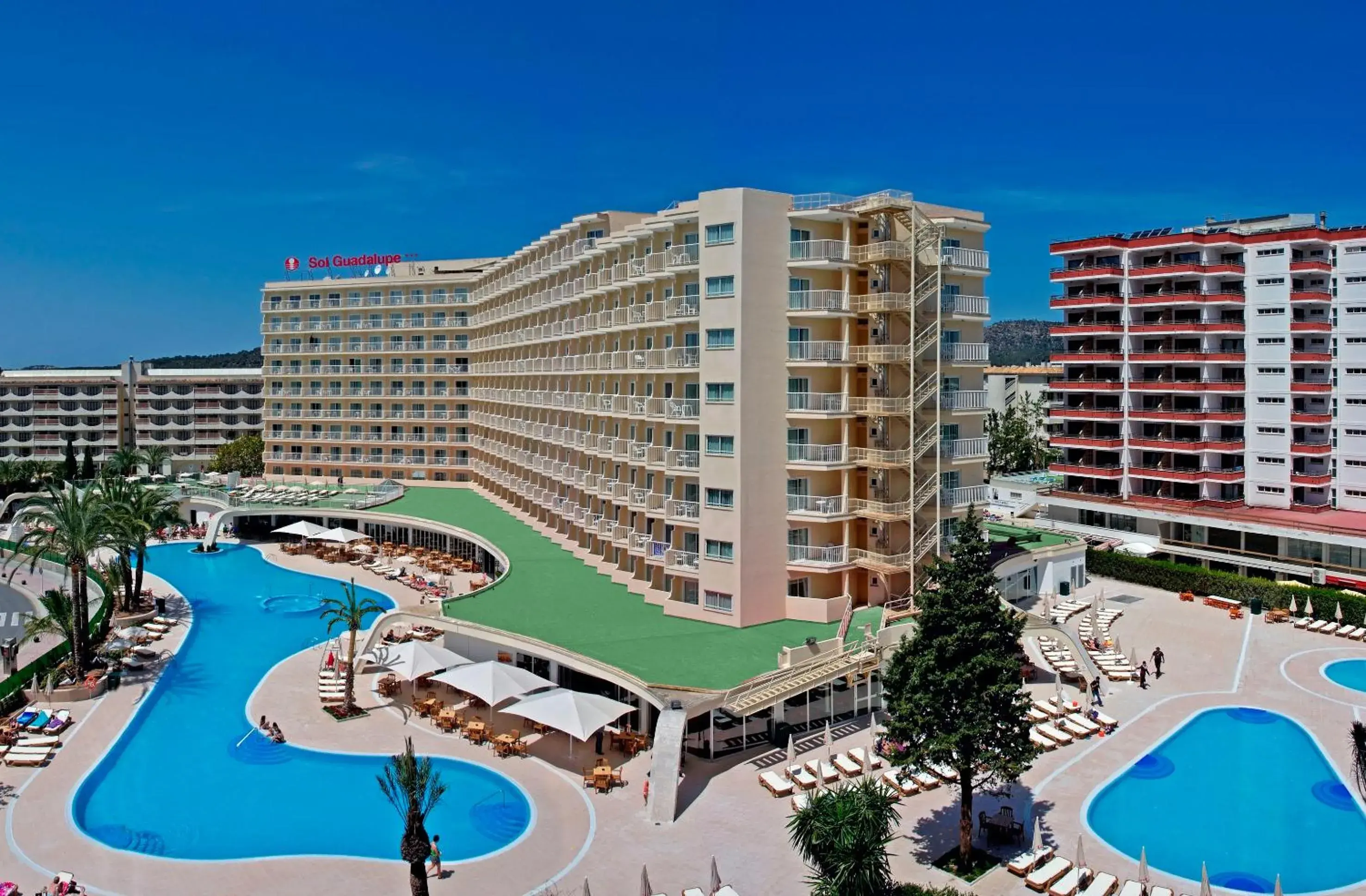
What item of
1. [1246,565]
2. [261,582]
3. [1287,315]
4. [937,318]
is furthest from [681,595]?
[1287,315]

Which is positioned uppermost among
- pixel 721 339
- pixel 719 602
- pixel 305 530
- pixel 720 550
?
pixel 721 339

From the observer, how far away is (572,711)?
3197 centimetres

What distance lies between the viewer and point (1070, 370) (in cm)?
7069

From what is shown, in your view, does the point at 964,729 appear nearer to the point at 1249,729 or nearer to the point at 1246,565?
the point at 1249,729

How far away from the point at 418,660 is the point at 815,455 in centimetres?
1854

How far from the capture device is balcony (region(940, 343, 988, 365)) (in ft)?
142

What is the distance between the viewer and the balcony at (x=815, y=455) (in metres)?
40.7

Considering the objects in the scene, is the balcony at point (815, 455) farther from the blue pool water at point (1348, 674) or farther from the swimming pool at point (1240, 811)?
the blue pool water at point (1348, 674)

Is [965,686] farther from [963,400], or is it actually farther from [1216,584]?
[1216,584]

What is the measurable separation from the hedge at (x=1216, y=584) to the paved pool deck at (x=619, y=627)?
2935cm

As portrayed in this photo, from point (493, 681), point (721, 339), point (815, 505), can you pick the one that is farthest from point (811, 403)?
point (493, 681)

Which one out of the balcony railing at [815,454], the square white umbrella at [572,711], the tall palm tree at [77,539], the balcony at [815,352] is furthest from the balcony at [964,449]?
the tall palm tree at [77,539]

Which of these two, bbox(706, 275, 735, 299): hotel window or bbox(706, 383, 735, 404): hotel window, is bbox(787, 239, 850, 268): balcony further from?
bbox(706, 383, 735, 404): hotel window

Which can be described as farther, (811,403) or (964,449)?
(964,449)
